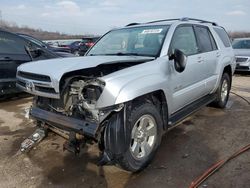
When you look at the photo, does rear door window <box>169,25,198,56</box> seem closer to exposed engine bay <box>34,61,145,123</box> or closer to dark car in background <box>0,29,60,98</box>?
exposed engine bay <box>34,61,145,123</box>

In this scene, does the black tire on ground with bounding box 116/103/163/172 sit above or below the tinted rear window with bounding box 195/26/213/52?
below

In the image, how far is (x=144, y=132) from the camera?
3.66 metres

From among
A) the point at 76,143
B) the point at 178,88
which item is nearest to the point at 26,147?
the point at 76,143

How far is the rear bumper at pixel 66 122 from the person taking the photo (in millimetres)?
3127

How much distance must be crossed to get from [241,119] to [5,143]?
424 centimetres

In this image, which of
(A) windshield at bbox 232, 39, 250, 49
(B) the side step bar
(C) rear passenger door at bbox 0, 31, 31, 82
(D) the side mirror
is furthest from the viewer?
(A) windshield at bbox 232, 39, 250, 49

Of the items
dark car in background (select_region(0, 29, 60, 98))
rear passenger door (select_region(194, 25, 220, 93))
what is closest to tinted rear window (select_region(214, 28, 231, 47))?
rear passenger door (select_region(194, 25, 220, 93))

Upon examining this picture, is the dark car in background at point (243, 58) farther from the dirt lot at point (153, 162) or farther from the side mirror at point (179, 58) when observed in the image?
the side mirror at point (179, 58)

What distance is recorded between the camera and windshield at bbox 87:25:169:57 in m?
4.29

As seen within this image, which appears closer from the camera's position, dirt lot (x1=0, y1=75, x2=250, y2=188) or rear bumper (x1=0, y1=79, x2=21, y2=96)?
dirt lot (x1=0, y1=75, x2=250, y2=188)

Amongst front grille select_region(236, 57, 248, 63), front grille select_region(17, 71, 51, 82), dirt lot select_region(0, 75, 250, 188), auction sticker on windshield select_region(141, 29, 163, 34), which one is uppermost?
auction sticker on windshield select_region(141, 29, 163, 34)

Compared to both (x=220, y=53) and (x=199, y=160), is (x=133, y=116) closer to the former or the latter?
(x=199, y=160)

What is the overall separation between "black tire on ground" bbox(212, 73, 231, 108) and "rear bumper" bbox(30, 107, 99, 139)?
3.69m

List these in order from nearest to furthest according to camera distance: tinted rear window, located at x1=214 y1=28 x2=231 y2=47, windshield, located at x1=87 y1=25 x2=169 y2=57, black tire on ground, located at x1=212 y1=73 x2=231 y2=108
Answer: windshield, located at x1=87 y1=25 x2=169 y2=57 < black tire on ground, located at x1=212 y1=73 x2=231 y2=108 < tinted rear window, located at x1=214 y1=28 x2=231 y2=47
